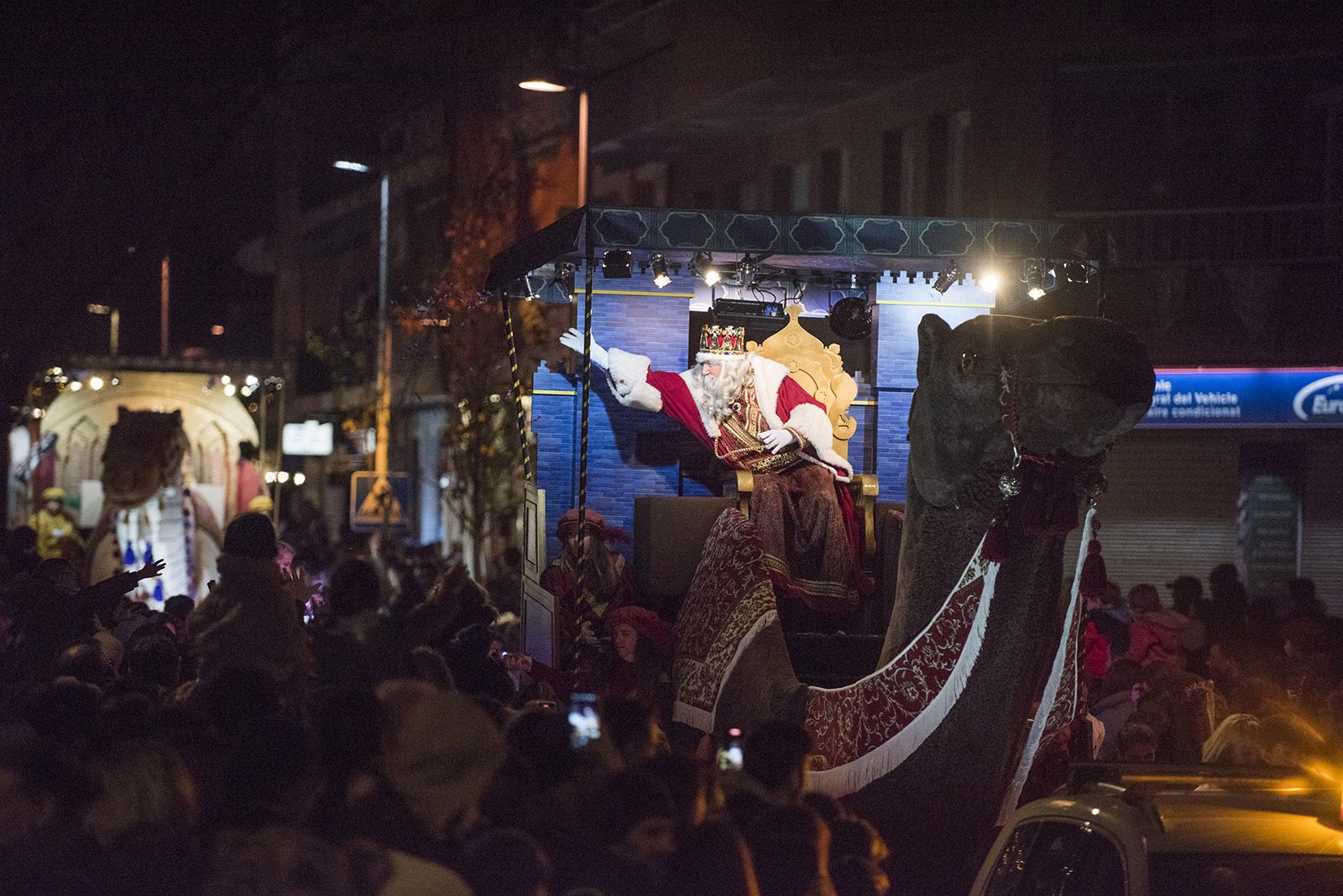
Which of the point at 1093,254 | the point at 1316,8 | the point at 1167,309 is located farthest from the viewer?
the point at 1167,309

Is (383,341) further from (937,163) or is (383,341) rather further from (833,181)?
(937,163)

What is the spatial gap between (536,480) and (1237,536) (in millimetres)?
10578

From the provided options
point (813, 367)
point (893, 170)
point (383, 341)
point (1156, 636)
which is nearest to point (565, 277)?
point (813, 367)

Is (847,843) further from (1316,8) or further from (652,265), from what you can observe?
(1316,8)

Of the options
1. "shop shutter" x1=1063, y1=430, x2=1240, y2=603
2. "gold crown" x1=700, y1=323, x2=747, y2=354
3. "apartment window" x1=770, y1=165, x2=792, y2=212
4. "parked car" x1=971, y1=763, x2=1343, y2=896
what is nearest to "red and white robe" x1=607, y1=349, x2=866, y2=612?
"gold crown" x1=700, y1=323, x2=747, y2=354

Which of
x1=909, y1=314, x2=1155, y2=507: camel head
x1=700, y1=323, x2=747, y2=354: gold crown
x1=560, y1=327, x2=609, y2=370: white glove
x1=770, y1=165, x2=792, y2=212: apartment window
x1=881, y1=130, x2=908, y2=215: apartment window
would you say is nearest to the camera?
x1=909, y1=314, x2=1155, y2=507: camel head

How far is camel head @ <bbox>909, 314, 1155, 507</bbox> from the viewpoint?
7.23 metres

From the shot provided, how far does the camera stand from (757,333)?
13.0 metres

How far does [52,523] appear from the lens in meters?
21.4

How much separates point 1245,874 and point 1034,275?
6.88 metres

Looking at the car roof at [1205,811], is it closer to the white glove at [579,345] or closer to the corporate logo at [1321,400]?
the white glove at [579,345]

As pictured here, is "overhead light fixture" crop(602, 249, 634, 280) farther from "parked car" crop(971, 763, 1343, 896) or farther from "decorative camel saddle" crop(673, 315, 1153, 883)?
"parked car" crop(971, 763, 1343, 896)

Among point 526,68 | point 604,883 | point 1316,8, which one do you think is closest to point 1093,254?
point 604,883

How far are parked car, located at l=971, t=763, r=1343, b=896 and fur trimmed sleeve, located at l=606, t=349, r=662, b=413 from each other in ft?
22.4
